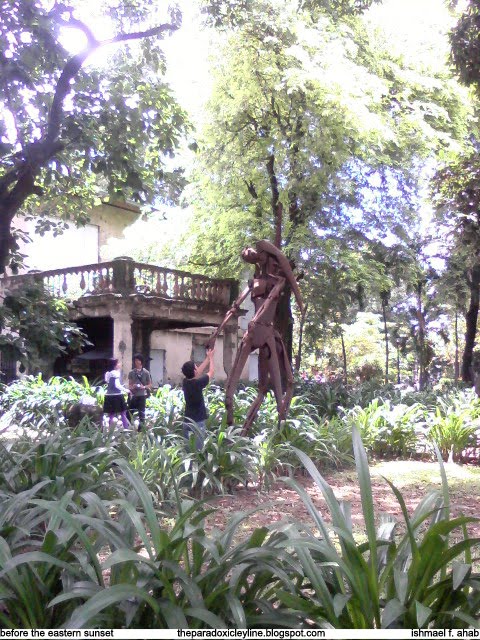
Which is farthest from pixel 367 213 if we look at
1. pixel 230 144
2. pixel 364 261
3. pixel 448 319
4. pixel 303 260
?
pixel 448 319

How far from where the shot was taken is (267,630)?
95.2 inches

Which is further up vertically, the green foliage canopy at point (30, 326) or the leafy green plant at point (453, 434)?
the green foliage canopy at point (30, 326)

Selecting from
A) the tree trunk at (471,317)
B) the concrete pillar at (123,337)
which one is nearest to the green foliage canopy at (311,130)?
the concrete pillar at (123,337)

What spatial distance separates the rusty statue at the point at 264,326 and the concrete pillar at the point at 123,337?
875cm

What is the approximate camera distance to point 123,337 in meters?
17.0

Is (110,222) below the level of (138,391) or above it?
above

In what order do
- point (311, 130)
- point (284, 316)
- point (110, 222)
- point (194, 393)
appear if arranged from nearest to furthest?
point (194, 393) < point (311, 130) < point (284, 316) < point (110, 222)

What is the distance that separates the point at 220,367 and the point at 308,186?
12.1 m

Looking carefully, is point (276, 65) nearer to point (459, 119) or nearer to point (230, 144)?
point (230, 144)

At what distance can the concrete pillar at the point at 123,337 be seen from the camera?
55.4 feet

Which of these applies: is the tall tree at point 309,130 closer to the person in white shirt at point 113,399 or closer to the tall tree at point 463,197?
the tall tree at point 463,197

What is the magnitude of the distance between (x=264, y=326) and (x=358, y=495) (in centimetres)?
257

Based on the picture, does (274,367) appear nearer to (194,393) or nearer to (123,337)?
(194,393)

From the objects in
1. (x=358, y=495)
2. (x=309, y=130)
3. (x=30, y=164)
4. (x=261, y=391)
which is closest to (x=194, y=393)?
(x=261, y=391)
